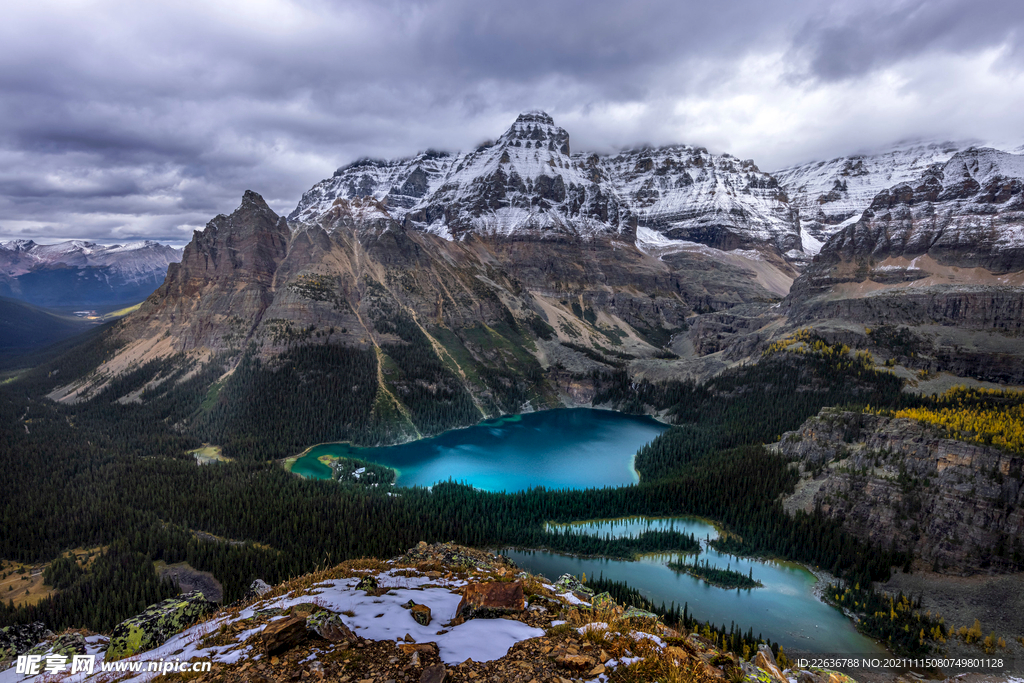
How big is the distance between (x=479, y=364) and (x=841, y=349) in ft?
329

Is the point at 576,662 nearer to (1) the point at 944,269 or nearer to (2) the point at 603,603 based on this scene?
(2) the point at 603,603

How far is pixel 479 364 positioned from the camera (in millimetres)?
152375

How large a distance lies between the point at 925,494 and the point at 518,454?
68918mm

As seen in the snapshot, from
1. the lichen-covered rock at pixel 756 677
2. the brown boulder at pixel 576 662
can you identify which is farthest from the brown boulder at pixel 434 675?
the lichen-covered rock at pixel 756 677

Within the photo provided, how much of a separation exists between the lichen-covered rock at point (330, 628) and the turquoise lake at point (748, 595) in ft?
143

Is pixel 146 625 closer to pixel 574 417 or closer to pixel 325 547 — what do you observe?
pixel 325 547

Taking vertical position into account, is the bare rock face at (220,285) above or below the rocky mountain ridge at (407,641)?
above

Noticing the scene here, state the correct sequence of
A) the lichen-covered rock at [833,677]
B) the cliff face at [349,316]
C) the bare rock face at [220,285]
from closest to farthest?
1. the lichen-covered rock at [833,677]
2. the cliff face at [349,316]
3. the bare rock face at [220,285]

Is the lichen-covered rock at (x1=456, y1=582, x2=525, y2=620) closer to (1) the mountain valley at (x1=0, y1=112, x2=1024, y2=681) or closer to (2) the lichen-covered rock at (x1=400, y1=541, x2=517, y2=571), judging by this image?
(2) the lichen-covered rock at (x1=400, y1=541, x2=517, y2=571)

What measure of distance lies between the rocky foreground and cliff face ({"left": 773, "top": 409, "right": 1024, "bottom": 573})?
53.3 m

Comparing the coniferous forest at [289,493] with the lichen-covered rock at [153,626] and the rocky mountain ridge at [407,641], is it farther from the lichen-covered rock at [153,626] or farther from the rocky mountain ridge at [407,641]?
the rocky mountain ridge at [407,641]

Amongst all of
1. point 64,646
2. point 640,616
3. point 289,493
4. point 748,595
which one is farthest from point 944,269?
point 64,646

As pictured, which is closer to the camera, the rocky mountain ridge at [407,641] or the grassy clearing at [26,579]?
the rocky mountain ridge at [407,641]

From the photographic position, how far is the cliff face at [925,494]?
5241 cm
